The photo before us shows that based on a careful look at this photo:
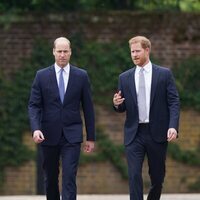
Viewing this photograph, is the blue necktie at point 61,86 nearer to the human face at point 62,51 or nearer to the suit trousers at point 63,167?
the human face at point 62,51

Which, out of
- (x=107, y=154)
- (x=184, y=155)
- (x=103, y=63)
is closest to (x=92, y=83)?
(x=103, y=63)

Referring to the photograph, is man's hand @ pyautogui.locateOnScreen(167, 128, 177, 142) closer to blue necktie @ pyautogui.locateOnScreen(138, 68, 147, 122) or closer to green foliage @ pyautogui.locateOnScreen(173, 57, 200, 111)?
blue necktie @ pyautogui.locateOnScreen(138, 68, 147, 122)

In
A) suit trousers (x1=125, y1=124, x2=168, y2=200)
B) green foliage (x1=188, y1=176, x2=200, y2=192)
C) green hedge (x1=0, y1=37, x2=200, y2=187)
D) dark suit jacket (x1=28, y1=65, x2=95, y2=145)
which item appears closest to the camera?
suit trousers (x1=125, y1=124, x2=168, y2=200)

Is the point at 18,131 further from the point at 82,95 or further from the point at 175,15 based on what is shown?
the point at 82,95

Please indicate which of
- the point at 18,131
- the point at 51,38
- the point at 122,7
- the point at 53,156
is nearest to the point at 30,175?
the point at 18,131

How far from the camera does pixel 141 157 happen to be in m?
8.67

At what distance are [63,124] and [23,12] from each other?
4419 mm

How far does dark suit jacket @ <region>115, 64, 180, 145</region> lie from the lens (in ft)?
28.4

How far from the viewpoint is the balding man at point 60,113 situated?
8695 mm

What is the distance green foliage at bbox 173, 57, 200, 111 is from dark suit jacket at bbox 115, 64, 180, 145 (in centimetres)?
412

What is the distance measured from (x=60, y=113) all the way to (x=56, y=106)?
0.08 meters

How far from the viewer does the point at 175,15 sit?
42.5ft

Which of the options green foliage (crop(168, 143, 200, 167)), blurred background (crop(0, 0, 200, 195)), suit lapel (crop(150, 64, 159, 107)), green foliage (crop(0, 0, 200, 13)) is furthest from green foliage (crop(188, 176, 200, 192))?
suit lapel (crop(150, 64, 159, 107))

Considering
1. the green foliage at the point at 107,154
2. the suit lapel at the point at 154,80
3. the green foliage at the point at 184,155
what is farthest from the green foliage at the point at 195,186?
the suit lapel at the point at 154,80
